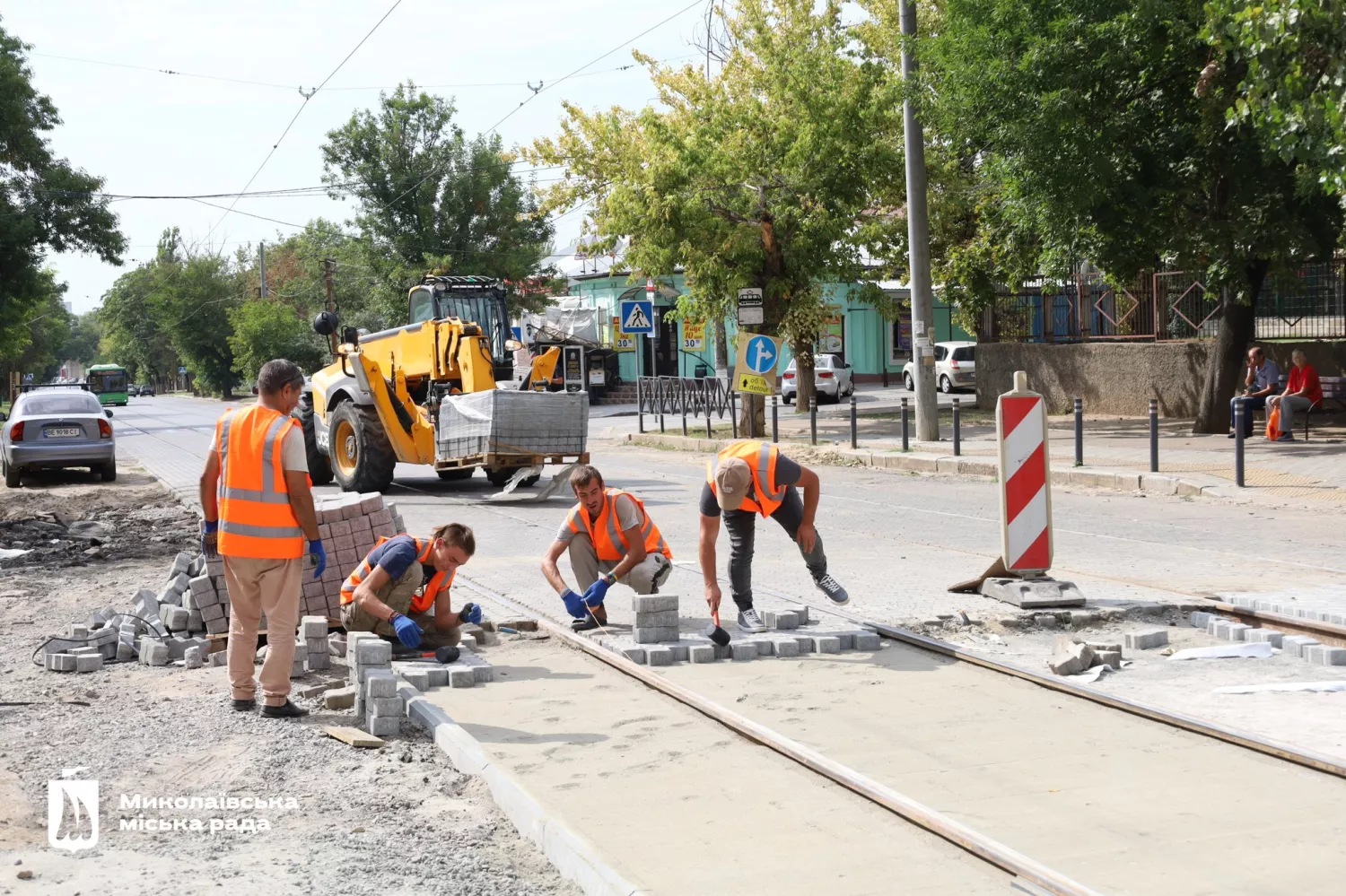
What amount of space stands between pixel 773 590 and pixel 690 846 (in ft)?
17.7

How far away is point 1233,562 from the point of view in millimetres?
11039

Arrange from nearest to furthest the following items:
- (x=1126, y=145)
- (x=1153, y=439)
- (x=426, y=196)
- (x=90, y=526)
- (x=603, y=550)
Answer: (x=603, y=550) < (x=90, y=526) < (x=1153, y=439) < (x=1126, y=145) < (x=426, y=196)

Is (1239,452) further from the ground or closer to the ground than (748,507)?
closer to the ground

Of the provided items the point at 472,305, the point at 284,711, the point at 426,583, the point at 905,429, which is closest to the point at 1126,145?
the point at 905,429

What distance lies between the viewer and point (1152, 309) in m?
27.5

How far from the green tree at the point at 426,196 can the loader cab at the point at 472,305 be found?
34370mm

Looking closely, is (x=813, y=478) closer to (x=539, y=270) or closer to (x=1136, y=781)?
(x=1136, y=781)

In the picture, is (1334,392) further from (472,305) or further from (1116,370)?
(472,305)

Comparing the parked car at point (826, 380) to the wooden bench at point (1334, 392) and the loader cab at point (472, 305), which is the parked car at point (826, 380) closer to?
the wooden bench at point (1334, 392)

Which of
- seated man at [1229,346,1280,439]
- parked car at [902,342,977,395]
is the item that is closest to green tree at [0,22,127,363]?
parked car at [902,342,977,395]

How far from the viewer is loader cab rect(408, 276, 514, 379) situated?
776 inches

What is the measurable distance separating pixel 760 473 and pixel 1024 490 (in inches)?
80.9

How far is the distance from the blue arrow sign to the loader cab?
5.58 meters

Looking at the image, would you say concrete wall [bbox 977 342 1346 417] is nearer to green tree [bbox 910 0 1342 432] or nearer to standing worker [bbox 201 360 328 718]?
green tree [bbox 910 0 1342 432]
